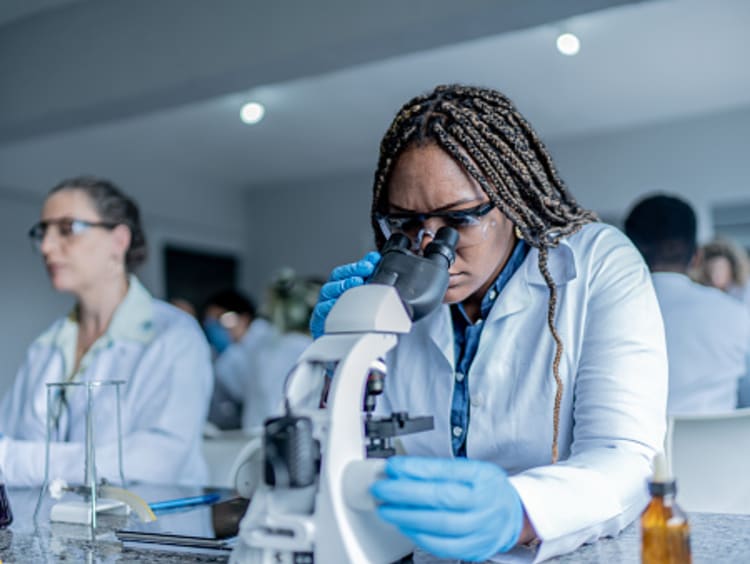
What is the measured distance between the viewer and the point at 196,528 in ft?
3.65

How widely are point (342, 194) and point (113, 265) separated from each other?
501 cm

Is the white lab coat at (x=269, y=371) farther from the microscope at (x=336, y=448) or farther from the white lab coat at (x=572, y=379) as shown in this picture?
the microscope at (x=336, y=448)

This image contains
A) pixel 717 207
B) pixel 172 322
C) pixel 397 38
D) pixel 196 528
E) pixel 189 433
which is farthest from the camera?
pixel 717 207

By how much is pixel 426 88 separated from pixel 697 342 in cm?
264

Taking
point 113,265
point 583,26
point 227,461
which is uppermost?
point 583,26

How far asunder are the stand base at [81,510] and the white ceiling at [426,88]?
2.21 metres

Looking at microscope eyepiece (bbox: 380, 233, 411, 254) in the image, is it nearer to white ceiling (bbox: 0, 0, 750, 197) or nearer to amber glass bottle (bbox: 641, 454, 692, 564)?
amber glass bottle (bbox: 641, 454, 692, 564)

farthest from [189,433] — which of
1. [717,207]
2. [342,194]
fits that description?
[342,194]

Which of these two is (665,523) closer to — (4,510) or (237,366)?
(4,510)

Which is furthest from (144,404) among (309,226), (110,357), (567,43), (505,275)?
(309,226)

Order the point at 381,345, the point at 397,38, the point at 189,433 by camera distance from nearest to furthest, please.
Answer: the point at 381,345, the point at 189,433, the point at 397,38

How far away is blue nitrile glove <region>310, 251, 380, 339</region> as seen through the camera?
3.91 feet

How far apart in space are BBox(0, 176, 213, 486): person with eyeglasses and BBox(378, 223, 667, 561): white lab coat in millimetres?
650

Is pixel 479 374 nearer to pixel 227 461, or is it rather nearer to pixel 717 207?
pixel 227 461
